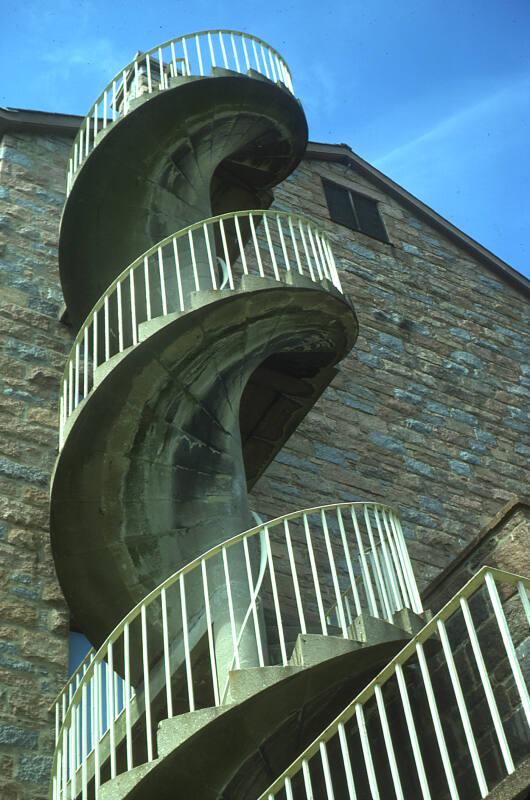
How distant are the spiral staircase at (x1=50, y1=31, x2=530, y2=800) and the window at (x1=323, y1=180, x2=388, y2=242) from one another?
10.2ft

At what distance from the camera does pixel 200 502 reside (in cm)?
868

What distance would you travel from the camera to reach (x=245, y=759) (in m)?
6.82

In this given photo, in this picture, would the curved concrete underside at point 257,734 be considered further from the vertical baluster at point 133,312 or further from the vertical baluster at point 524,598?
the vertical baluster at point 133,312

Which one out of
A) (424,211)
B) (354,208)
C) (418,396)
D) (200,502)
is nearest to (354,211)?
(354,208)

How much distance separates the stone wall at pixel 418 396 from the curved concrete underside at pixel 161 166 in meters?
2.52

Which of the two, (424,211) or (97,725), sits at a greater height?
(424,211)

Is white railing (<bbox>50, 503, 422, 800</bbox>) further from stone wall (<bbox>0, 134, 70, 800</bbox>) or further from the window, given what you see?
the window

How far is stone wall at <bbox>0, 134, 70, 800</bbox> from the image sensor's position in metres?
8.16

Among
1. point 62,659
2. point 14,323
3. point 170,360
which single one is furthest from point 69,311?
point 62,659

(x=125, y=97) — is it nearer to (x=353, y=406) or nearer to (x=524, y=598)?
(x=353, y=406)

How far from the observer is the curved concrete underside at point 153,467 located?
830 centimetres

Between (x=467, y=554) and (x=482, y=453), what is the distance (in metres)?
5.67

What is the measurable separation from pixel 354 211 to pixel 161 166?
5.09m

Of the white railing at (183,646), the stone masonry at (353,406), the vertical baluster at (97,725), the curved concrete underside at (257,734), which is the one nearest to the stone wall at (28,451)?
the stone masonry at (353,406)
